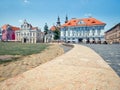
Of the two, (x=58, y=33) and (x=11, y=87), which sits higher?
(x=58, y=33)

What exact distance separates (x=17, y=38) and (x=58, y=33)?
2515 cm

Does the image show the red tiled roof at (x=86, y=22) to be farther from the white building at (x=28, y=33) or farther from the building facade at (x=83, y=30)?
the white building at (x=28, y=33)

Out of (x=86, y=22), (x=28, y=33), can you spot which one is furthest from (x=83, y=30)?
(x=28, y=33)

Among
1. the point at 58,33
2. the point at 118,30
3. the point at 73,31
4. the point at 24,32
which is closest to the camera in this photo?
the point at 118,30

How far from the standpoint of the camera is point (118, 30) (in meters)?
60.5

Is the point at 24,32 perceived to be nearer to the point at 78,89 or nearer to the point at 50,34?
the point at 50,34

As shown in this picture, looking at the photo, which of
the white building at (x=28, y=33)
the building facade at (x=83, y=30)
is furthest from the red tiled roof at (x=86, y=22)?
the white building at (x=28, y=33)

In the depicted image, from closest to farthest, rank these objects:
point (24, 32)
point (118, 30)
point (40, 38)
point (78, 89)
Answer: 1. point (78, 89)
2. point (118, 30)
3. point (24, 32)
4. point (40, 38)

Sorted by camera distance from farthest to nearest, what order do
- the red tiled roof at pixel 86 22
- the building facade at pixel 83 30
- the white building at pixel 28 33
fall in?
1. the white building at pixel 28 33
2. the red tiled roof at pixel 86 22
3. the building facade at pixel 83 30

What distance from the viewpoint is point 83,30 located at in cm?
6425

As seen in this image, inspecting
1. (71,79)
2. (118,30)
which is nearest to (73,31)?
(118,30)

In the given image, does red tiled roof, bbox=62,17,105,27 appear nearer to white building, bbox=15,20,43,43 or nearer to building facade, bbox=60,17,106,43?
building facade, bbox=60,17,106,43

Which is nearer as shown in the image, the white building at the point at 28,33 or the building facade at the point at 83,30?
the building facade at the point at 83,30

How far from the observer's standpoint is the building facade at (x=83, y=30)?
61375 mm
